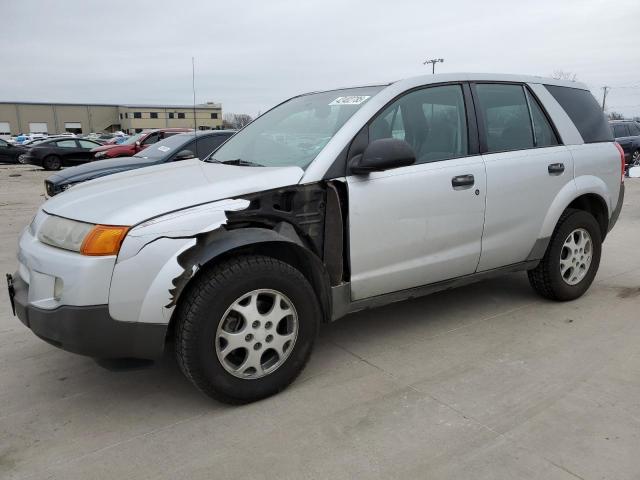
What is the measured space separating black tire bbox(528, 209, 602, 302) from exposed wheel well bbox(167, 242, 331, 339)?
6.78 feet

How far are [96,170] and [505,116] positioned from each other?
5.68 metres

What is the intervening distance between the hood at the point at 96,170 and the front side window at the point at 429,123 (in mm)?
4958

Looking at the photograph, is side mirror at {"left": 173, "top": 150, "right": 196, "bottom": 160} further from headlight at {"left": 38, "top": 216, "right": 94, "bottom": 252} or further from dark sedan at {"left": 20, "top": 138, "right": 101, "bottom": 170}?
dark sedan at {"left": 20, "top": 138, "right": 101, "bottom": 170}

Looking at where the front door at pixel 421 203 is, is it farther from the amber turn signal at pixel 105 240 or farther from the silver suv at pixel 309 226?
the amber turn signal at pixel 105 240

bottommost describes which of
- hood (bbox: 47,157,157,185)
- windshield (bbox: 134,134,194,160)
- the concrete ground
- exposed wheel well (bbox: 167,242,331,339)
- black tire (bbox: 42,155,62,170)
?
the concrete ground

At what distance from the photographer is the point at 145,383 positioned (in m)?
3.24

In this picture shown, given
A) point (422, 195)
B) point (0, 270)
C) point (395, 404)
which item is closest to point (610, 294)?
point (422, 195)

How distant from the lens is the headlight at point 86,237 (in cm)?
253

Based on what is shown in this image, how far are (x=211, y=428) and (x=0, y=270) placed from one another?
4.17 m

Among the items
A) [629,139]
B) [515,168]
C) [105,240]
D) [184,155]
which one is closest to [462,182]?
[515,168]

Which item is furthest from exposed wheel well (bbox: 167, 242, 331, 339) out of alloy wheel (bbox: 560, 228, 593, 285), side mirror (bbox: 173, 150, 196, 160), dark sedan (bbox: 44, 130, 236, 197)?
side mirror (bbox: 173, 150, 196, 160)

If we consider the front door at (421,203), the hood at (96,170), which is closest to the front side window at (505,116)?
the front door at (421,203)

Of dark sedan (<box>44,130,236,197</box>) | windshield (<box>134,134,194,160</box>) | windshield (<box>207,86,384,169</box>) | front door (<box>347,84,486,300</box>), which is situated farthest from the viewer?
windshield (<box>134,134,194,160</box>)

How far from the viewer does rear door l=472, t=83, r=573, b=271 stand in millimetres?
3773
